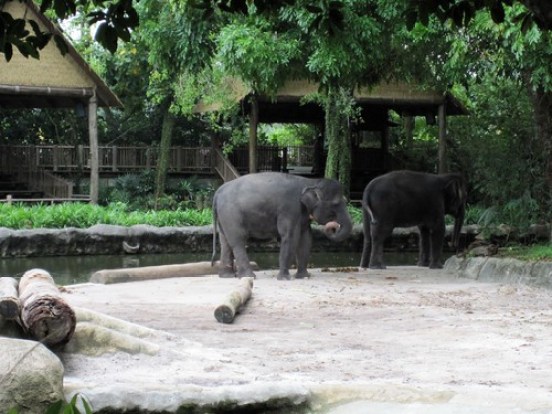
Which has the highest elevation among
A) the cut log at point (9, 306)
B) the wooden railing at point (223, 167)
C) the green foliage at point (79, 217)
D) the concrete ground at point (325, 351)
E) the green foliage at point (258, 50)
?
the green foliage at point (258, 50)

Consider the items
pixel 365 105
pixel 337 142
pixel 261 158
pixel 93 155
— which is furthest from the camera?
pixel 261 158

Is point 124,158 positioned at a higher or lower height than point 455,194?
higher

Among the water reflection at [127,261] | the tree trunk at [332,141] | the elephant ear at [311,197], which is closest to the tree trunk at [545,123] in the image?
the elephant ear at [311,197]

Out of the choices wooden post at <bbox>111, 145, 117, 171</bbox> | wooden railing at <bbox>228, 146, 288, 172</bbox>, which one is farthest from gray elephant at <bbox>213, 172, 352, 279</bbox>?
wooden railing at <bbox>228, 146, 288, 172</bbox>


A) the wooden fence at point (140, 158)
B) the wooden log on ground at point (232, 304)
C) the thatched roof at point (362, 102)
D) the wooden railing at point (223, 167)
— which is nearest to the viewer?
the wooden log on ground at point (232, 304)

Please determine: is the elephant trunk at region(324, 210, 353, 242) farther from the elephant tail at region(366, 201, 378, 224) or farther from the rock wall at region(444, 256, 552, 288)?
the elephant tail at region(366, 201, 378, 224)

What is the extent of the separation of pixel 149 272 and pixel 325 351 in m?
6.73

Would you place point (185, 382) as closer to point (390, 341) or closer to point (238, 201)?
point (390, 341)

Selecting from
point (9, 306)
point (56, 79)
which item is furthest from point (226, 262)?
point (56, 79)

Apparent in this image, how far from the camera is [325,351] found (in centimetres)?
728

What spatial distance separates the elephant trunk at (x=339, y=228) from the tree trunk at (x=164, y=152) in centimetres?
1545

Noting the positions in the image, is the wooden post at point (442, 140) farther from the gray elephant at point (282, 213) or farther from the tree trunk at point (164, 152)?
the gray elephant at point (282, 213)

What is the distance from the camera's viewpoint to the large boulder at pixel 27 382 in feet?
17.2

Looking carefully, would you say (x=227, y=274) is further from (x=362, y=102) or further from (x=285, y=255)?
A: (x=362, y=102)
